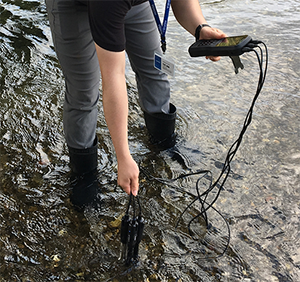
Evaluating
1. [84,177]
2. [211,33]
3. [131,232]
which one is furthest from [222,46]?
[84,177]

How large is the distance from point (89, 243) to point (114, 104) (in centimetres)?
98

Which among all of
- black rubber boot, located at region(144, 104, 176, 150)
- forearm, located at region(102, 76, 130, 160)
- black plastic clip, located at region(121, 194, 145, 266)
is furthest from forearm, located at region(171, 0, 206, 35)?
black plastic clip, located at region(121, 194, 145, 266)

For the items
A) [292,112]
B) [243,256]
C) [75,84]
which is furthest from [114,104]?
[292,112]

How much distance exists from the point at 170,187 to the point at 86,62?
1064mm

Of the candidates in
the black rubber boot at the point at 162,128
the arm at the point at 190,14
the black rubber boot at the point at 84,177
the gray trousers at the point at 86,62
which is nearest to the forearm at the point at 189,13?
the arm at the point at 190,14

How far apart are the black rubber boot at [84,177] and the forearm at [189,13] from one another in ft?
3.16

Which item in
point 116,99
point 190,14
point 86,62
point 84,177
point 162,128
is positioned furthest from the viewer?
point 162,128

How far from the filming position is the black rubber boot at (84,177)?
2225 mm

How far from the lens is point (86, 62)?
6.03 feet

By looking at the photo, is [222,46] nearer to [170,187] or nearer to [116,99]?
[116,99]

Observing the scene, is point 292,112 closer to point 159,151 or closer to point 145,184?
point 159,151

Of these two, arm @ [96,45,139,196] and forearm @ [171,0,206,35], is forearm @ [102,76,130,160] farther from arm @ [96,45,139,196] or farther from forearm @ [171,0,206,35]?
forearm @ [171,0,206,35]

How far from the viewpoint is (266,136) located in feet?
9.49

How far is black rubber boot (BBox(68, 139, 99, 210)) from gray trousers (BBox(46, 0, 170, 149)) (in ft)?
0.20
